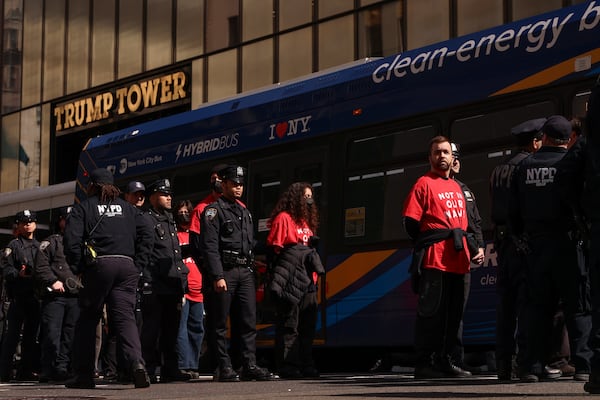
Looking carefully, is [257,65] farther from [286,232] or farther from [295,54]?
[286,232]

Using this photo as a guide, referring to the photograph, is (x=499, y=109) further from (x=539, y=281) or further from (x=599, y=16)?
(x=539, y=281)

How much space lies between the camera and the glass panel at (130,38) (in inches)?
1298

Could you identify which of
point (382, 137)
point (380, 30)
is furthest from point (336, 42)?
point (382, 137)

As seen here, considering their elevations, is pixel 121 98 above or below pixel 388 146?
Result: above

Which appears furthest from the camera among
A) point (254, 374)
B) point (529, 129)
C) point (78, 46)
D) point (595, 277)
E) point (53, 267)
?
point (78, 46)

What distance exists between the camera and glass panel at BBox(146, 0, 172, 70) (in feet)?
105

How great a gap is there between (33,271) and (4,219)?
876cm

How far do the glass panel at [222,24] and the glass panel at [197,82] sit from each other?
447 mm

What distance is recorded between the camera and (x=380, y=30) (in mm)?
26062

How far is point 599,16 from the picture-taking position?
1054 centimetres

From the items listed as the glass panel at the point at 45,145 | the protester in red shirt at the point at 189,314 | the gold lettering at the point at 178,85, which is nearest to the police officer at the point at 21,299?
the protester in red shirt at the point at 189,314

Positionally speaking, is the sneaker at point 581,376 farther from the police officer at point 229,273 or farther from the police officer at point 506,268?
the police officer at point 229,273

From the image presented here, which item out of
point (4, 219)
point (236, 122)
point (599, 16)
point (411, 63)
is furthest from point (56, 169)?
point (599, 16)

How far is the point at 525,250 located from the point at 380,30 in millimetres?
17902
